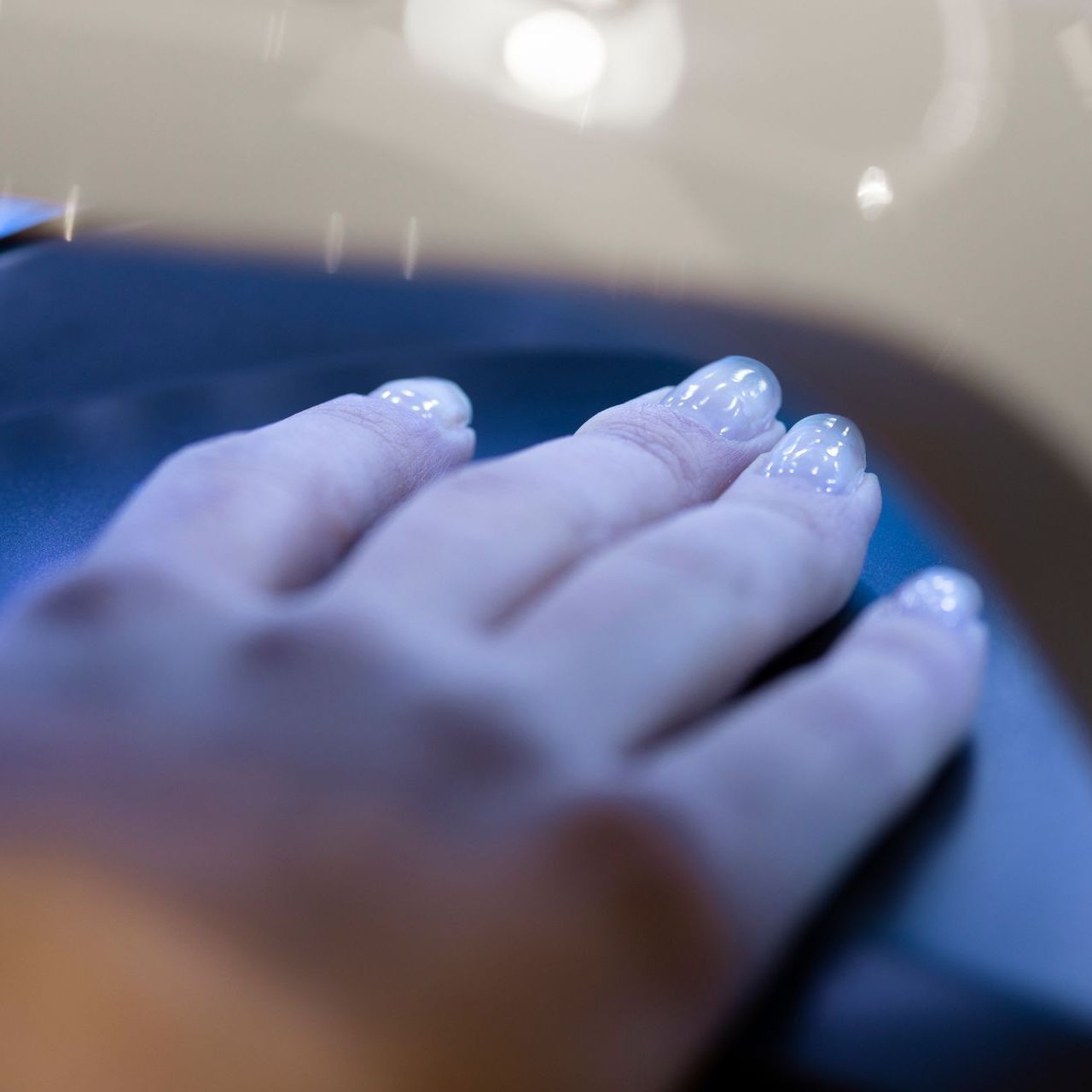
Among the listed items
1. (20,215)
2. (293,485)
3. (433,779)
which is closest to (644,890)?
(433,779)

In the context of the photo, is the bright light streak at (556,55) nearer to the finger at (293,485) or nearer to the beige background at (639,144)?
the beige background at (639,144)

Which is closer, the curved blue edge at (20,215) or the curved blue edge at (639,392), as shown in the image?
the curved blue edge at (639,392)

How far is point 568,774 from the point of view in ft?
0.78

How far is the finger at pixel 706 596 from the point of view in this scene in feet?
0.84

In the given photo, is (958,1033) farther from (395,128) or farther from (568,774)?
(395,128)

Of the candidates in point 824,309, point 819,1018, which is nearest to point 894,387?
point 824,309

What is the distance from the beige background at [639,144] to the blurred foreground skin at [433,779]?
73 mm

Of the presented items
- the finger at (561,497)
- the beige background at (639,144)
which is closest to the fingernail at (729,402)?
the finger at (561,497)

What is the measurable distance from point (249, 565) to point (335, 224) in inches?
3.5

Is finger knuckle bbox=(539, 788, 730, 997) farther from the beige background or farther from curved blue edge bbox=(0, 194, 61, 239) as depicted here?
curved blue edge bbox=(0, 194, 61, 239)

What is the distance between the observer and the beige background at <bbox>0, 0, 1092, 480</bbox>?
0.75 feet

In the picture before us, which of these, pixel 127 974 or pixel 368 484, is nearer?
pixel 127 974

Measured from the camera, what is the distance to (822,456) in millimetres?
323

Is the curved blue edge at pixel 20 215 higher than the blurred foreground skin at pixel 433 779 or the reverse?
higher
